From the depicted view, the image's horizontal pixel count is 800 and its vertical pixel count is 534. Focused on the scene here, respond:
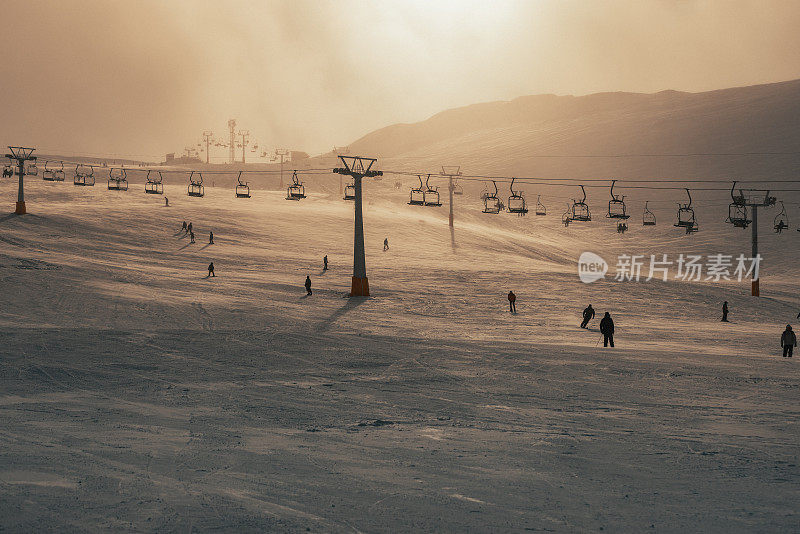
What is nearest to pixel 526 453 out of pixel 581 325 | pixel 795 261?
pixel 581 325

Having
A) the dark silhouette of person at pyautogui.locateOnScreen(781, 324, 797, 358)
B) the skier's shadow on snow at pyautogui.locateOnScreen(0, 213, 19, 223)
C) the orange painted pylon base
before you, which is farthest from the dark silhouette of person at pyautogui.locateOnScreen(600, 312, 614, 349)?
the skier's shadow on snow at pyautogui.locateOnScreen(0, 213, 19, 223)

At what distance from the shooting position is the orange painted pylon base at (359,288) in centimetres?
2964

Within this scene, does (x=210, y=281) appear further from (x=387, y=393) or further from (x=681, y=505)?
(x=681, y=505)

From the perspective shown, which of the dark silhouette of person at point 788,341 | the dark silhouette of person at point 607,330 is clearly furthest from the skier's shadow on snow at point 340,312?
the dark silhouette of person at point 788,341

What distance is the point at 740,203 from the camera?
1276 inches

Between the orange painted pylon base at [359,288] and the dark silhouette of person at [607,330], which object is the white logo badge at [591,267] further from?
the dark silhouette of person at [607,330]

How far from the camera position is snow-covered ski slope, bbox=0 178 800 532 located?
6375mm

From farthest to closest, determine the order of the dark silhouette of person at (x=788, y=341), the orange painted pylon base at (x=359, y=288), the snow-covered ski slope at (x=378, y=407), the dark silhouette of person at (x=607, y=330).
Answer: the orange painted pylon base at (x=359, y=288) < the dark silhouette of person at (x=607, y=330) < the dark silhouette of person at (x=788, y=341) < the snow-covered ski slope at (x=378, y=407)

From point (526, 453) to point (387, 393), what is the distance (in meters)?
4.24

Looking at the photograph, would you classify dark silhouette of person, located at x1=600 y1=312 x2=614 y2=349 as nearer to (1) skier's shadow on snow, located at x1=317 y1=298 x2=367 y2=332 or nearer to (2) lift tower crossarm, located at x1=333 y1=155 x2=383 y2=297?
(1) skier's shadow on snow, located at x1=317 y1=298 x2=367 y2=332

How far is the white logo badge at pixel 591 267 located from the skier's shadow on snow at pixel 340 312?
13.6 m

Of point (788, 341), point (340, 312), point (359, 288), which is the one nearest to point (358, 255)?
point (359, 288)

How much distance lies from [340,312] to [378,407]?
14.2 m

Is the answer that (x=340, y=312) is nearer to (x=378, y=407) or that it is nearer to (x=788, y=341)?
(x=378, y=407)
